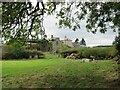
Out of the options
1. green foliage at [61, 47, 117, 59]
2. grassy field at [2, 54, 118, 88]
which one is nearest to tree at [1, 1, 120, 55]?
grassy field at [2, 54, 118, 88]

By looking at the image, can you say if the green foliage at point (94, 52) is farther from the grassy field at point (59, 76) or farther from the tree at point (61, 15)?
the tree at point (61, 15)

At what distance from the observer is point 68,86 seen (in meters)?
7.81

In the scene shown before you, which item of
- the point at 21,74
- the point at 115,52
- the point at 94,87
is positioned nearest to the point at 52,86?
the point at 94,87

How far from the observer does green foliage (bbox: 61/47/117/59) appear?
480 inches

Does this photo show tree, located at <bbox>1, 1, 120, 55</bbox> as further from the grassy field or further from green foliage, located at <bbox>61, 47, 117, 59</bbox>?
green foliage, located at <bbox>61, 47, 117, 59</bbox>

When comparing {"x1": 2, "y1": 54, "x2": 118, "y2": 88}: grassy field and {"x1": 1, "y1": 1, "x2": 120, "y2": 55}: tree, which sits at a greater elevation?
{"x1": 1, "y1": 1, "x2": 120, "y2": 55}: tree

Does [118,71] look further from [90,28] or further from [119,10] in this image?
[119,10]

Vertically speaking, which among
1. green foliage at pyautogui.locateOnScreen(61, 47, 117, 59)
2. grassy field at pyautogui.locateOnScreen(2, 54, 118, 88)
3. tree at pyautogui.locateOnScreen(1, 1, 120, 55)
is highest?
tree at pyautogui.locateOnScreen(1, 1, 120, 55)

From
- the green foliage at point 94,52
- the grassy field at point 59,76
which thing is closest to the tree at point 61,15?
the grassy field at point 59,76

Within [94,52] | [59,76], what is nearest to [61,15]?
[59,76]

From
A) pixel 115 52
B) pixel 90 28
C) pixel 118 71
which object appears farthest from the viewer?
pixel 115 52

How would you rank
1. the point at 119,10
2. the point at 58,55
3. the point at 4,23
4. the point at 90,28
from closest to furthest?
the point at 119,10 < the point at 4,23 < the point at 90,28 < the point at 58,55

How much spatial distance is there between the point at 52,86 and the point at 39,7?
2391 millimetres

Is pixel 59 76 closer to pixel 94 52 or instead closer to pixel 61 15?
pixel 61 15
